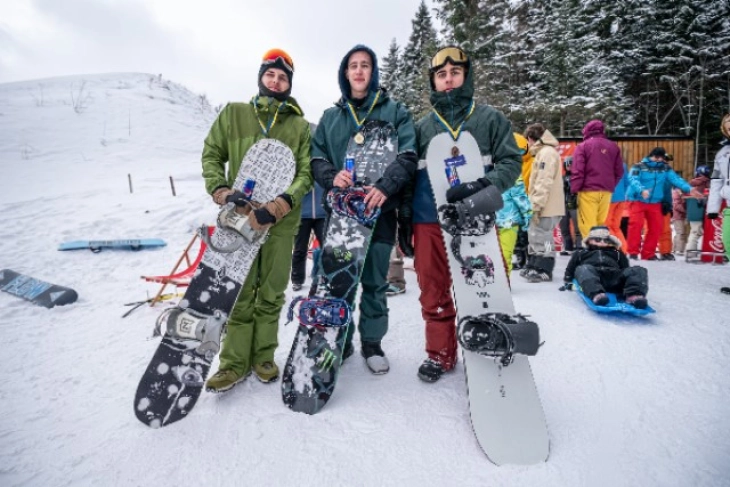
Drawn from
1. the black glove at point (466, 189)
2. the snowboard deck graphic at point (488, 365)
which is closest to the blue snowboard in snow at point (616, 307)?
the snowboard deck graphic at point (488, 365)

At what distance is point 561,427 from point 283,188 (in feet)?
7.35

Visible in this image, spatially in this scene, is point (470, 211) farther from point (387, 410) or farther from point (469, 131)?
point (387, 410)

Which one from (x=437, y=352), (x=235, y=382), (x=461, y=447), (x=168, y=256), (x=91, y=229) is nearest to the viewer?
(x=461, y=447)

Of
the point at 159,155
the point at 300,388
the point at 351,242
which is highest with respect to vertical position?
the point at 159,155

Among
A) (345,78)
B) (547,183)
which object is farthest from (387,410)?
(547,183)

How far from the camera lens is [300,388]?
6.82 ft

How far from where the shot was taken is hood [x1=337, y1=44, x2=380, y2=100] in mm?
2471

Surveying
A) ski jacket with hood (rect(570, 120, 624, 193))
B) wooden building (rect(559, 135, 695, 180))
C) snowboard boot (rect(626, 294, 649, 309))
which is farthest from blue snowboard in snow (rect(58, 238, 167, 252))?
wooden building (rect(559, 135, 695, 180))

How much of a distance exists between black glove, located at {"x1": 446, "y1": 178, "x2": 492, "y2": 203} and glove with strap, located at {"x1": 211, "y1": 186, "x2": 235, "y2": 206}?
1.46 metres

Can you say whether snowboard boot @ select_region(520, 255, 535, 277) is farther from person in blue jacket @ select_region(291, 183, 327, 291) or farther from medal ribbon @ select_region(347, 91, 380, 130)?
medal ribbon @ select_region(347, 91, 380, 130)

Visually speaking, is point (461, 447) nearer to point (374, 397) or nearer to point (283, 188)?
point (374, 397)

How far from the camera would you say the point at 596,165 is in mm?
5363

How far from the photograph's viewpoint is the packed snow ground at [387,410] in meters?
1.60

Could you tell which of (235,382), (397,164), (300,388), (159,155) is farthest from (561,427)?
(159,155)
